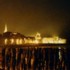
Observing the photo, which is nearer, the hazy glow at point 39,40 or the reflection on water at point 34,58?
the reflection on water at point 34,58

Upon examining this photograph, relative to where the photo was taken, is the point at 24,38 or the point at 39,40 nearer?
the point at 39,40

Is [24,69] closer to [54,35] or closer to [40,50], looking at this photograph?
[40,50]

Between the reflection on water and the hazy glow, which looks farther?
the hazy glow

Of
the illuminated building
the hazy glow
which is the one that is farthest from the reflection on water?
the hazy glow

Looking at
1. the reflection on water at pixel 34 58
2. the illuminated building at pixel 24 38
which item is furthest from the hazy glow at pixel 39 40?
the reflection on water at pixel 34 58

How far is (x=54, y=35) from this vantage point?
1037 centimetres

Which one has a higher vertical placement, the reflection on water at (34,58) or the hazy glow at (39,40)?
the hazy glow at (39,40)

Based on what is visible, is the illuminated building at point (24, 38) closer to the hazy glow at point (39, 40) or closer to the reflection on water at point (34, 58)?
the hazy glow at point (39, 40)

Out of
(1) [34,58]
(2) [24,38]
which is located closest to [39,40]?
(2) [24,38]

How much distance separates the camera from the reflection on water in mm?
4664

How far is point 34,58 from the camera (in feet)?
15.4

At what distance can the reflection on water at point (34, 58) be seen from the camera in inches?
184

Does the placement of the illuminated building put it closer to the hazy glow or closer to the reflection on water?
the hazy glow

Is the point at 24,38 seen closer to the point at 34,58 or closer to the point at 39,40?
the point at 39,40
